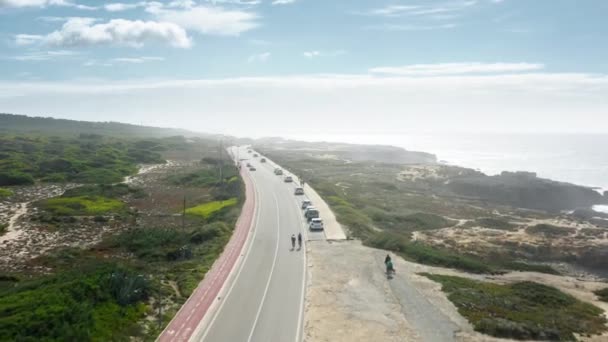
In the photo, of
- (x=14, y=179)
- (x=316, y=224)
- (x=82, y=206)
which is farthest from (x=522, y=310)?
(x=14, y=179)

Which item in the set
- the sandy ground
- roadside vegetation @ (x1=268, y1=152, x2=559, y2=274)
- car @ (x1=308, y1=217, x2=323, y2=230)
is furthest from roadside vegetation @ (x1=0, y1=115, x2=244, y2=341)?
roadside vegetation @ (x1=268, y1=152, x2=559, y2=274)

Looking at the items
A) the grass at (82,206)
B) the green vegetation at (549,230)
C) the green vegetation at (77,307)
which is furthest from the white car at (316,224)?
the green vegetation at (549,230)

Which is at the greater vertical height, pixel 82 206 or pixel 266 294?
pixel 266 294

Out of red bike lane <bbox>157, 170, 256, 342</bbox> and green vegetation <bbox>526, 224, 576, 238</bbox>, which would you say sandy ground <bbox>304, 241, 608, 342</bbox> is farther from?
green vegetation <bbox>526, 224, 576, 238</bbox>

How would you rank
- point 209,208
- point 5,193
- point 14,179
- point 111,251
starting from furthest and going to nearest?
point 14,179 < point 5,193 < point 209,208 < point 111,251

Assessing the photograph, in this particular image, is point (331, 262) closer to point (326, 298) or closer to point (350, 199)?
point (326, 298)

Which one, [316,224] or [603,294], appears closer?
[603,294]

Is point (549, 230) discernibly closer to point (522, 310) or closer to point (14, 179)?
point (522, 310)
